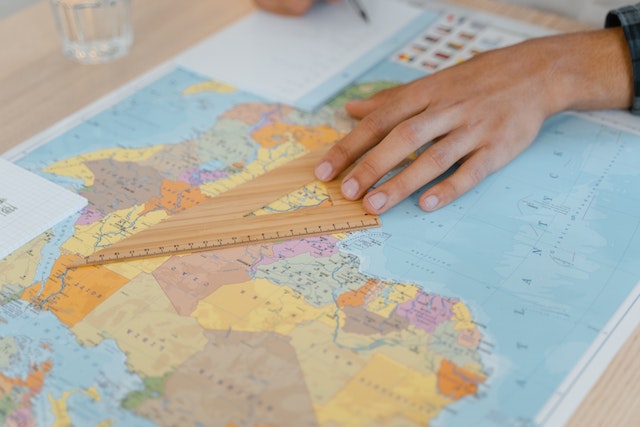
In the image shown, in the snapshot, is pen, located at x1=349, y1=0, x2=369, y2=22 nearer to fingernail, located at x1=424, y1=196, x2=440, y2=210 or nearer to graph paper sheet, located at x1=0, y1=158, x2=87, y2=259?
fingernail, located at x1=424, y1=196, x2=440, y2=210

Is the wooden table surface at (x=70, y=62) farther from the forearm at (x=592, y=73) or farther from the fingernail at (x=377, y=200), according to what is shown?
the fingernail at (x=377, y=200)

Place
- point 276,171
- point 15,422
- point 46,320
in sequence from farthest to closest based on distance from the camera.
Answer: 1. point 276,171
2. point 46,320
3. point 15,422

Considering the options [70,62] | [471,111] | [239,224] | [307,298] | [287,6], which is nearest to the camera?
[307,298]

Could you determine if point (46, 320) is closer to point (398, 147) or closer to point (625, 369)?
point (398, 147)

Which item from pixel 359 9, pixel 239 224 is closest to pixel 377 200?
pixel 239 224

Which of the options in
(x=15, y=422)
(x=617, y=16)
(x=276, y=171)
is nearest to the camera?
(x=15, y=422)

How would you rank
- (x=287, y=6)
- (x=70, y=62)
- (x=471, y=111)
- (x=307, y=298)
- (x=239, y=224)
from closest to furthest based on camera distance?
(x=307, y=298), (x=239, y=224), (x=471, y=111), (x=70, y=62), (x=287, y=6)

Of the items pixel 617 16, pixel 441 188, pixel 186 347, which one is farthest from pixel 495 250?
pixel 617 16

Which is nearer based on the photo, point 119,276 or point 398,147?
point 119,276

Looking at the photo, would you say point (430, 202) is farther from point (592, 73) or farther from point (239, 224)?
point (592, 73)
